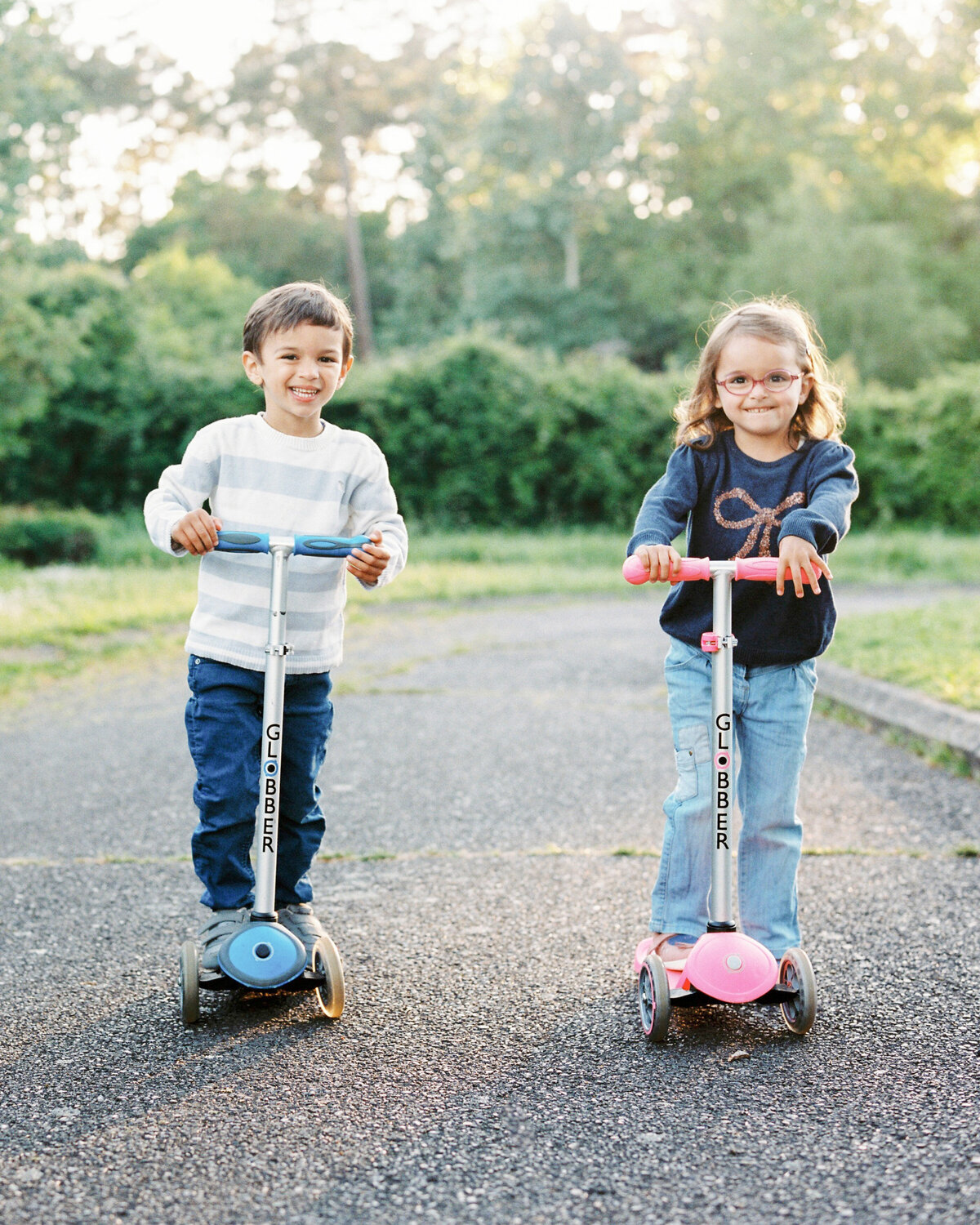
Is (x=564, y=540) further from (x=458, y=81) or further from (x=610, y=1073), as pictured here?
(x=458, y=81)

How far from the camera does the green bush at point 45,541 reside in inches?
655

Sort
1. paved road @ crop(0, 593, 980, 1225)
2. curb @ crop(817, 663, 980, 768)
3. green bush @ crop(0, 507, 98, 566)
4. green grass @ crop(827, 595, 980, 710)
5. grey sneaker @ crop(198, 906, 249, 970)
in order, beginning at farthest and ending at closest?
1. green bush @ crop(0, 507, 98, 566)
2. green grass @ crop(827, 595, 980, 710)
3. curb @ crop(817, 663, 980, 768)
4. grey sneaker @ crop(198, 906, 249, 970)
5. paved road @ crop(0, 593, 980, 1225)

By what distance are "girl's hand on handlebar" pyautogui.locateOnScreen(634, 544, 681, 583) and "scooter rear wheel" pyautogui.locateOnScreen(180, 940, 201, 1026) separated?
145 centimetres

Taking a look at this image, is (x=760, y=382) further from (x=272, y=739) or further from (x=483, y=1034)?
(x=483, y=1034)

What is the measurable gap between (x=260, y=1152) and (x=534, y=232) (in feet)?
140

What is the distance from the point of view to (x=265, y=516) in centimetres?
340

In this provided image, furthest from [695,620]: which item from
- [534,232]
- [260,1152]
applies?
[534,232]

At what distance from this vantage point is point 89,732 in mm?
6980

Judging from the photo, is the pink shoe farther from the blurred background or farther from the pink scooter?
the blurred background

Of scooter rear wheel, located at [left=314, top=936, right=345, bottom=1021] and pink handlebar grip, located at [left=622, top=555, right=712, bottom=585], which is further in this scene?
scooter rear wheel, located at [left=314, top=936, right=345, bottom=1021]

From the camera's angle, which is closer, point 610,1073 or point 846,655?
point 610,1073

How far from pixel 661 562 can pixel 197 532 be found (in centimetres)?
111

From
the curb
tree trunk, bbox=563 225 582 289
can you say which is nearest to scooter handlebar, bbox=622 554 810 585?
the curb

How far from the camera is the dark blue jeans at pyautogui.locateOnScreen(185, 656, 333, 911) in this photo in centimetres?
335
